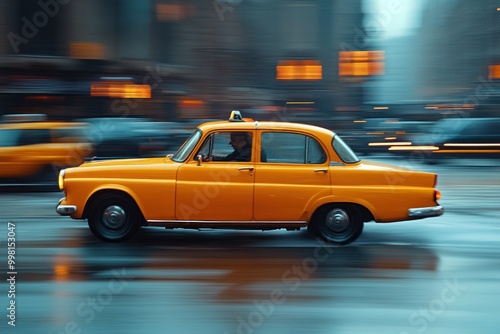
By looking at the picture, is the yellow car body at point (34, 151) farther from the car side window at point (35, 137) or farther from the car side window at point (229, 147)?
the car side window at point (229, 147)

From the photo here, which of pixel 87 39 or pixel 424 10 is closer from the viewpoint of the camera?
pixel 87 39

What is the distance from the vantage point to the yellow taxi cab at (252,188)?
7.82 metres

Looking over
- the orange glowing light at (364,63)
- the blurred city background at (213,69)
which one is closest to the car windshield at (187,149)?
the blurred city background at (213,69)

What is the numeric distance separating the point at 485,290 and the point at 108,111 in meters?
36.0

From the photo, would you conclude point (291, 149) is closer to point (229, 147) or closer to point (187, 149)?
point (229, 147)

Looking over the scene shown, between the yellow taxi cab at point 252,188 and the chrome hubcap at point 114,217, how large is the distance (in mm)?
13

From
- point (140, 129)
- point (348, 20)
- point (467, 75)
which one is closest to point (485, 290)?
point (140, 129)

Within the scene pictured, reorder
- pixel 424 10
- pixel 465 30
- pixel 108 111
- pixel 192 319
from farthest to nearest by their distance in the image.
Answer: pixel 424 10 → pixel 465 30 → pixel 108 111 → pixel 192 319

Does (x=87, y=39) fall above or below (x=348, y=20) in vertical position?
below

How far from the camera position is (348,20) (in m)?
70.6

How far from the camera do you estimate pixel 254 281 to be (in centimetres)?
647

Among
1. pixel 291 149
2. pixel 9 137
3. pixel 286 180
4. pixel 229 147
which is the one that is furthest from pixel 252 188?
pixel 9 137

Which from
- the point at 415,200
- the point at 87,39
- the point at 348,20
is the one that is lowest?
the point at 415,200

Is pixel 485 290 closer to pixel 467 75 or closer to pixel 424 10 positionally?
pixel 467 75
